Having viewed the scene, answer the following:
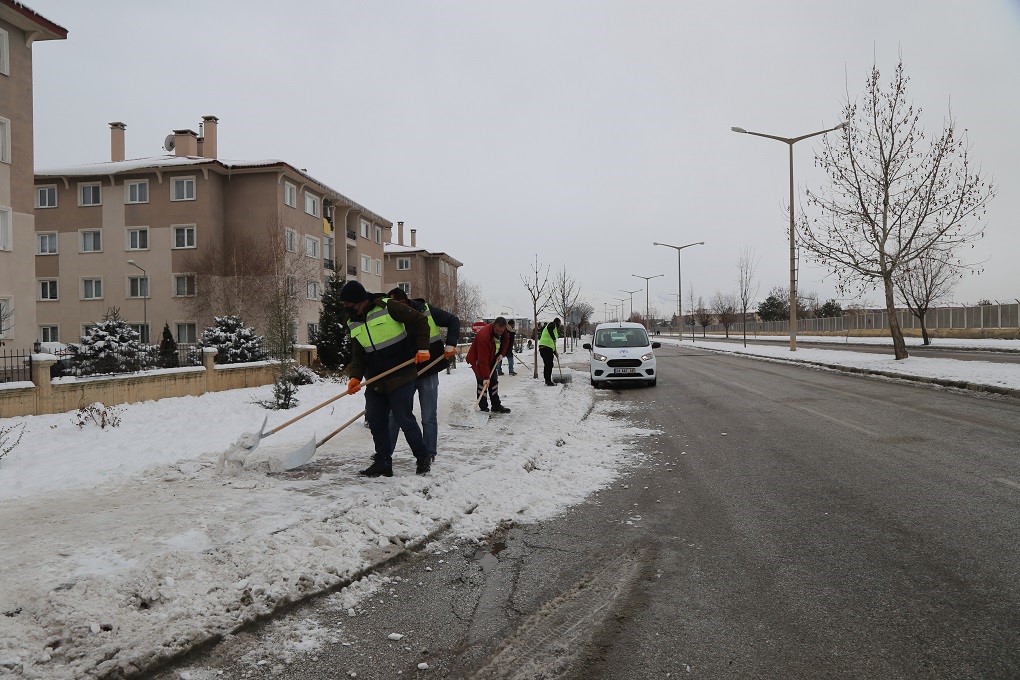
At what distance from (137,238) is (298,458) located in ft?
105

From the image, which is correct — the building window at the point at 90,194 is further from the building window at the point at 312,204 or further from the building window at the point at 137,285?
the building window at the point at 312,204

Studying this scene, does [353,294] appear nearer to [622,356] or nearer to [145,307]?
[622,356]

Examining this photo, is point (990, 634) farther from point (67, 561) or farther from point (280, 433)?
point (280, 433)

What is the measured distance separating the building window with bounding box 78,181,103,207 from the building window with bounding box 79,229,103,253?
1.44 meters

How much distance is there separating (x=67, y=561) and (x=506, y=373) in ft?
60.6

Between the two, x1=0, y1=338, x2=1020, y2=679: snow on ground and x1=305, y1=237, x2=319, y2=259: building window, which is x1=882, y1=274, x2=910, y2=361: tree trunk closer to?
x1=0, y1=338, x2=1020, y2=679: snow on ground

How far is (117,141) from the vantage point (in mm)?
37469

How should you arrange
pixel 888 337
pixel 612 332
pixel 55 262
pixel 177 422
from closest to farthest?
pixel 177 422
pixel 612 332
pixel 55 262
pixel 888 337

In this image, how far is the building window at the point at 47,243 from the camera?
33.6m

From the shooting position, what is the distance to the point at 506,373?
2220 centimetres

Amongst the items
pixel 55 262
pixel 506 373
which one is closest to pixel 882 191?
pixel 506 373

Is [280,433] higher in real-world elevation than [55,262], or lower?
lower

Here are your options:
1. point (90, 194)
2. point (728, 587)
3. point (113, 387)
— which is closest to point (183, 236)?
point (90, 194)

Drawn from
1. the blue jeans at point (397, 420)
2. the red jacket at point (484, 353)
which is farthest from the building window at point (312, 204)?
the blue jeans at point (397, 420)
